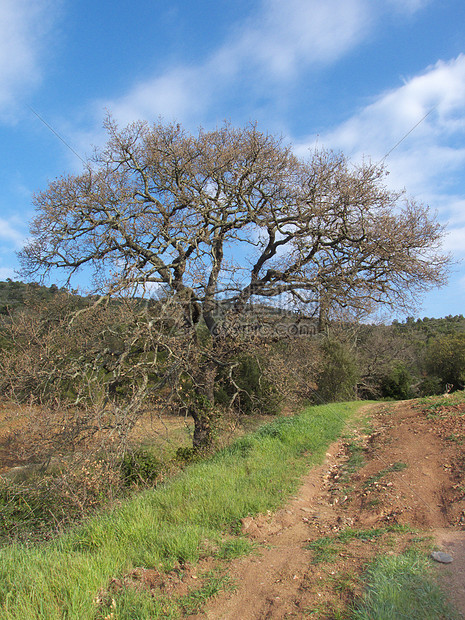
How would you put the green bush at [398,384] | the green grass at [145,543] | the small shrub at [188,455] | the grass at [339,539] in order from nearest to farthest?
1. the green grass at [145,543]
2. the grass at [339,539]
3. the small shrub at [188,455]
4. the green bush at [398,384]

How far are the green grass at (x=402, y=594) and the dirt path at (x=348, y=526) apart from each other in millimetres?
118

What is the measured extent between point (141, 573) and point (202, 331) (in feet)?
38.2

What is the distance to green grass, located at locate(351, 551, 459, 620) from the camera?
8.11 ft

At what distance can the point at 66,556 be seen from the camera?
11.5 ft

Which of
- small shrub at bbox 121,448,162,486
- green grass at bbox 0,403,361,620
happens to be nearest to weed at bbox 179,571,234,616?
green grass at bbox 0,403,361,620

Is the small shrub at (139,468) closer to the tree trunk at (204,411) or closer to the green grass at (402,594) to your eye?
the tree trunk at (204,411)

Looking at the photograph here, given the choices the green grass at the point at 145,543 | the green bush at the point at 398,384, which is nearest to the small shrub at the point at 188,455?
the green grass at the point at 145,543

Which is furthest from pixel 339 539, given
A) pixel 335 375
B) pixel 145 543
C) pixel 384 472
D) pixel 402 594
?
pixel 335 375

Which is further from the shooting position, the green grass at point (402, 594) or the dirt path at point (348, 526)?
the dirt path at point (348, 526)

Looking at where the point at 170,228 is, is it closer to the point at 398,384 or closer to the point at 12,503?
the point at 12,503

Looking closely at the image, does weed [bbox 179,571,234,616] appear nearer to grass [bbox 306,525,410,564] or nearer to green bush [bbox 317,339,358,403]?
grass [bbox 306,525,410,564]

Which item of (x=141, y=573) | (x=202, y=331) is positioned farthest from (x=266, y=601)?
(x=202, y=331)

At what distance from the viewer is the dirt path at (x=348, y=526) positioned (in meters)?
2.90

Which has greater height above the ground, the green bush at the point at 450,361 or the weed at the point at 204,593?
the green bush at the point at 450,361
